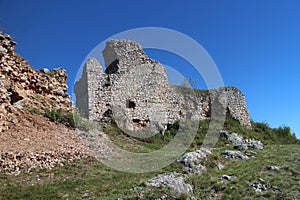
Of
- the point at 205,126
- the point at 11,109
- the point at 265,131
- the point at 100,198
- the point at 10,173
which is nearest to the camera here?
the point at 100,198

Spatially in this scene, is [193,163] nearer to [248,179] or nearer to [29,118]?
[248,179]

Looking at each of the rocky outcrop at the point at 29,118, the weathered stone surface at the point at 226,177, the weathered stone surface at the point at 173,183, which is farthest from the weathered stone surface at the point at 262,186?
the rocky outcrop at the point at 29,118

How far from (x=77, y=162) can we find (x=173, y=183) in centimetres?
351

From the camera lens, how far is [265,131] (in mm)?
23656

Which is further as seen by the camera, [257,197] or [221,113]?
[221,113]

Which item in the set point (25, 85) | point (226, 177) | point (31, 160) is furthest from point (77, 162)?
point (25, 85)

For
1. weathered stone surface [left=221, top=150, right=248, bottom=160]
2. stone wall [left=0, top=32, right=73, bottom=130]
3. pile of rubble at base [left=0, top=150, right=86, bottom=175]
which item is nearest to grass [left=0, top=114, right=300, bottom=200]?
pile of rubble at base [left=0, top=150, right=86, bottom=175]

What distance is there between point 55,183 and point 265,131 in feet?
64.4

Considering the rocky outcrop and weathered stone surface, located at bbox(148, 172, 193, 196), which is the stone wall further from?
weathered stone surface, located at bbox(148, 172, 193, 196)

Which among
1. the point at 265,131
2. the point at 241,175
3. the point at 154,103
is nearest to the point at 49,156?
the point at 241,175

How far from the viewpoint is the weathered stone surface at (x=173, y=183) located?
26.6 feet

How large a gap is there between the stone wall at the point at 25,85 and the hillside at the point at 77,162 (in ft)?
0.13

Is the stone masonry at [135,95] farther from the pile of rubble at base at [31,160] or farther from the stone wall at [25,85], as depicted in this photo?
the pile of rubble at base at [31,160]

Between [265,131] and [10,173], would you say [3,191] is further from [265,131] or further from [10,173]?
[265,131]
